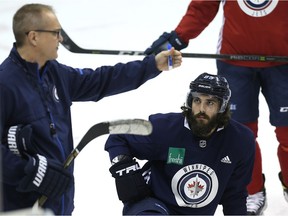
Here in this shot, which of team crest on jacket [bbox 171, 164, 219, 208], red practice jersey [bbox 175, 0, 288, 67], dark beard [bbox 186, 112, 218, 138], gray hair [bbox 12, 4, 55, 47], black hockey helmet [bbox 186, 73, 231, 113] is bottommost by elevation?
team crest on jacket [bbox 171, 164, 219, 208]

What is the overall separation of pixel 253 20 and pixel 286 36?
15cm

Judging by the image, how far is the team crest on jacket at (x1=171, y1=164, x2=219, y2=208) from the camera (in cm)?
254

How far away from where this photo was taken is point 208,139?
258cm

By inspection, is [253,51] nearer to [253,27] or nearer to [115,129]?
[253,27]

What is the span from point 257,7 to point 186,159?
2.78 ft

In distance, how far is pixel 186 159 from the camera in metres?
2.54

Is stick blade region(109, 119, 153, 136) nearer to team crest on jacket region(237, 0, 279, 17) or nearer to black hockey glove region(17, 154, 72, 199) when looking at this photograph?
black hockey glove region(17, 154, 72, 199)

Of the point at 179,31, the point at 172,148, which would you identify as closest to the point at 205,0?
the point at 179,31

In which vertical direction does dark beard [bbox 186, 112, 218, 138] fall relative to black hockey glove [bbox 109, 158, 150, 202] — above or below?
above

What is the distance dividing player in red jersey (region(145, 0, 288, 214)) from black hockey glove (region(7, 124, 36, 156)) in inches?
47.6

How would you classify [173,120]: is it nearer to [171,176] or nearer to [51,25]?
[171,176]

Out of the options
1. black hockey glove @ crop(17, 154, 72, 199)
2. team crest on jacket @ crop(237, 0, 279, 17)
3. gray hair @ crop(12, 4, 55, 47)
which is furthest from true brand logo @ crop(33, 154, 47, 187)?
team crest on jacket @ crop(237, 0, 279, 17)

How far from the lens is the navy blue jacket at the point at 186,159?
255cm

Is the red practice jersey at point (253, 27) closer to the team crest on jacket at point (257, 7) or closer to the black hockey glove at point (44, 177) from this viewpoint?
the team crest on jacket at point (257, 7)
